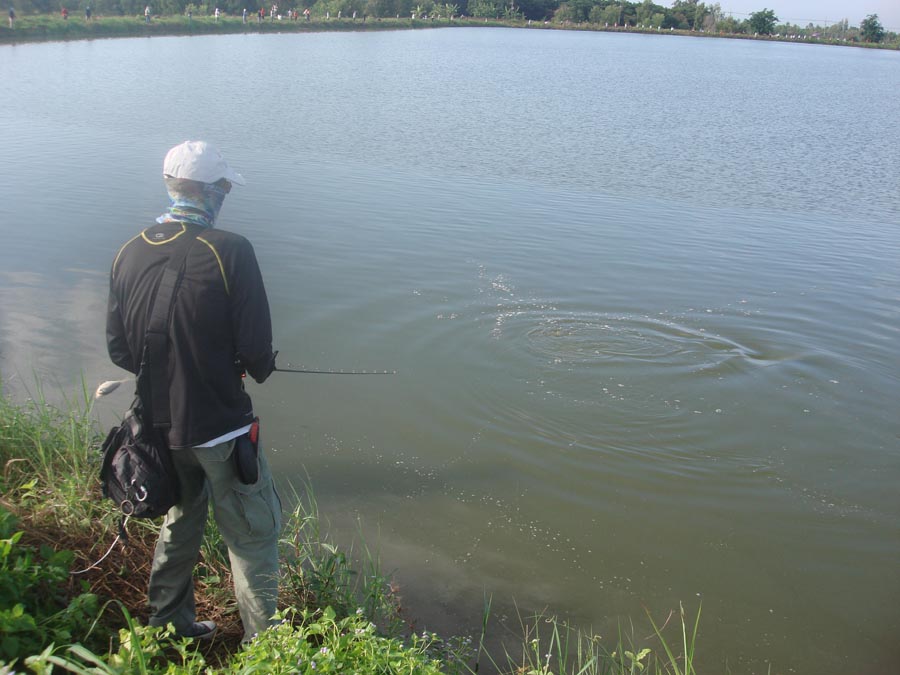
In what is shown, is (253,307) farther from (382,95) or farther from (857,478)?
(382,95)

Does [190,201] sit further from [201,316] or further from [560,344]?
[560,344]

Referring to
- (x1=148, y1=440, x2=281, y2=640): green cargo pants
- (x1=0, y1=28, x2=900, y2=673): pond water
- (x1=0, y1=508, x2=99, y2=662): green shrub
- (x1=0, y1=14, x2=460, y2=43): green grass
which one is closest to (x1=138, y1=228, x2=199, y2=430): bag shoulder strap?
(x1=148, y1=440, x2=281, y2=640): green cargo pants

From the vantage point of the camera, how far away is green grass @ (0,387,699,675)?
7.66 feet

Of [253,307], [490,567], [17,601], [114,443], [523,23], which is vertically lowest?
[490,567]

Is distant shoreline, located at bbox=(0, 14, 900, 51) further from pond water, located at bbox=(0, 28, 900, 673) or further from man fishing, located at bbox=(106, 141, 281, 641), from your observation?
man fishing, located at bbox=(106, 141, 281, 641)

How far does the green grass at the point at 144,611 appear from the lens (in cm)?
234

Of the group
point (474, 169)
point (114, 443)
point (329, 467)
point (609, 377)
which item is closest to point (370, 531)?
point (329, 467)

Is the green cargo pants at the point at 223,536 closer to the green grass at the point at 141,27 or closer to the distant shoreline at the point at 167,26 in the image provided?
the distant shoreline at the point at 167,26

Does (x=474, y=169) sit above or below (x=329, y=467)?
above

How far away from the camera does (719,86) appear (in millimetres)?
26688

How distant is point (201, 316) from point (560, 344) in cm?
456

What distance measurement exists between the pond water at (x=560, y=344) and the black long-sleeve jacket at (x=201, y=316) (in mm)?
1649

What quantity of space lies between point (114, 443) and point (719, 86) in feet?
91.1

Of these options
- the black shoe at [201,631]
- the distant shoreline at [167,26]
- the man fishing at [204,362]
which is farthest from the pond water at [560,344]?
the distant shoreline at [167,26]
